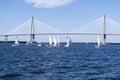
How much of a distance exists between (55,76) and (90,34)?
411 feet

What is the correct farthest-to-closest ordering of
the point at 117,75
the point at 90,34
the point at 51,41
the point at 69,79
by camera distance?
the point at 90,34, the point at 51,41, the point at 117,75, the point at 69,79

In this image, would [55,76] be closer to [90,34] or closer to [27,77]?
[27,77]

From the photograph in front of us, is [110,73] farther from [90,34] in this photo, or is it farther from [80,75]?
[90,34]

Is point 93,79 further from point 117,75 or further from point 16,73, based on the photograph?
point 16,73

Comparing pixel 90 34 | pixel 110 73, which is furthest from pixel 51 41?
pixel 110 73

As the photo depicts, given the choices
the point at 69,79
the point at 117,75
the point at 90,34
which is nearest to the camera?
the point at 69,79

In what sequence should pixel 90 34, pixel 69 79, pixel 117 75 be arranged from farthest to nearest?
1. pixel 90 34
2. pixel 117 75
3. pixel 69 79

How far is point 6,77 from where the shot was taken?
2853 cm

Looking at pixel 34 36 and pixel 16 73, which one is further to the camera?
pixel 34 36

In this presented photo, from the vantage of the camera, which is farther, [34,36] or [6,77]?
[34,36]

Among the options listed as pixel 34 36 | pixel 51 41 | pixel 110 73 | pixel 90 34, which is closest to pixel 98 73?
pixel 110 73

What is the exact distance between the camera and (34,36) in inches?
6644

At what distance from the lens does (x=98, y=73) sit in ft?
104

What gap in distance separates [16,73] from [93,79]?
6.99 meters
